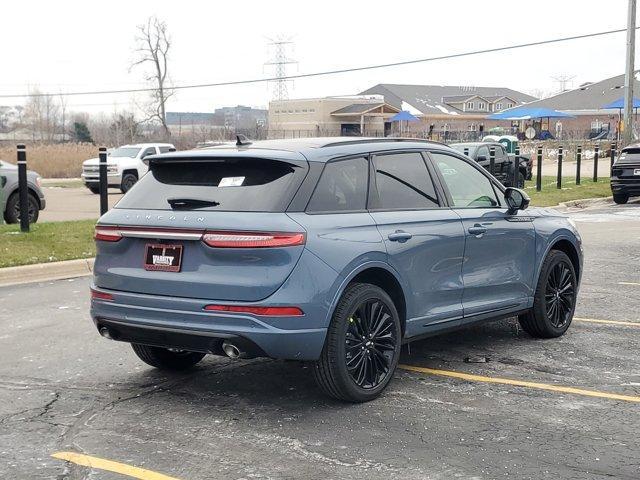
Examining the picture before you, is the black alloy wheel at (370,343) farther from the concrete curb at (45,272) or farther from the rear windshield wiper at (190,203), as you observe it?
the concrete curb at (45,272)

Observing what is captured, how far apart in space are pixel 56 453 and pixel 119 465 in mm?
432

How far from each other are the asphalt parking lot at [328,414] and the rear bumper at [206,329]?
1.52ft

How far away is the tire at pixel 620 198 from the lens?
2276cm

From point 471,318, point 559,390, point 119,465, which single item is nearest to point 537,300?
point 471,318

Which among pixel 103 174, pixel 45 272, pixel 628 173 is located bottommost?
pixel 45 272

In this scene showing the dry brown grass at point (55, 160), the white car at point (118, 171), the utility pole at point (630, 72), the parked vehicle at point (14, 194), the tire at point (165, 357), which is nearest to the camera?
the tire at point (165, 357)

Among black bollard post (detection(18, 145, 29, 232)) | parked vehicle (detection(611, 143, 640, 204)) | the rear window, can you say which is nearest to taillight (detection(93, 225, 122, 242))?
the rear window

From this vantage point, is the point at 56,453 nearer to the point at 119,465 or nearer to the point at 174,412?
the point at 119,465

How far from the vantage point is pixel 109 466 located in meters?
4.41

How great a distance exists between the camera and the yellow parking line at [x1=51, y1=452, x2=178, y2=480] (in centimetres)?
427

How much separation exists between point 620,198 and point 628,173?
0.96 meters

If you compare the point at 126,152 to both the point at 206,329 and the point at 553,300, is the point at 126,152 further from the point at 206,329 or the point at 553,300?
the point at 206,329

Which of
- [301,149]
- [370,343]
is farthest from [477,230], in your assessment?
[301,149]

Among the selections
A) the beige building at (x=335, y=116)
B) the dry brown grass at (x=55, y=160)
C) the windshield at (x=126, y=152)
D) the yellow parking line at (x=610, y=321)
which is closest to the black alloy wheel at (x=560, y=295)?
the yellow parking line at (x=610, y=321)
